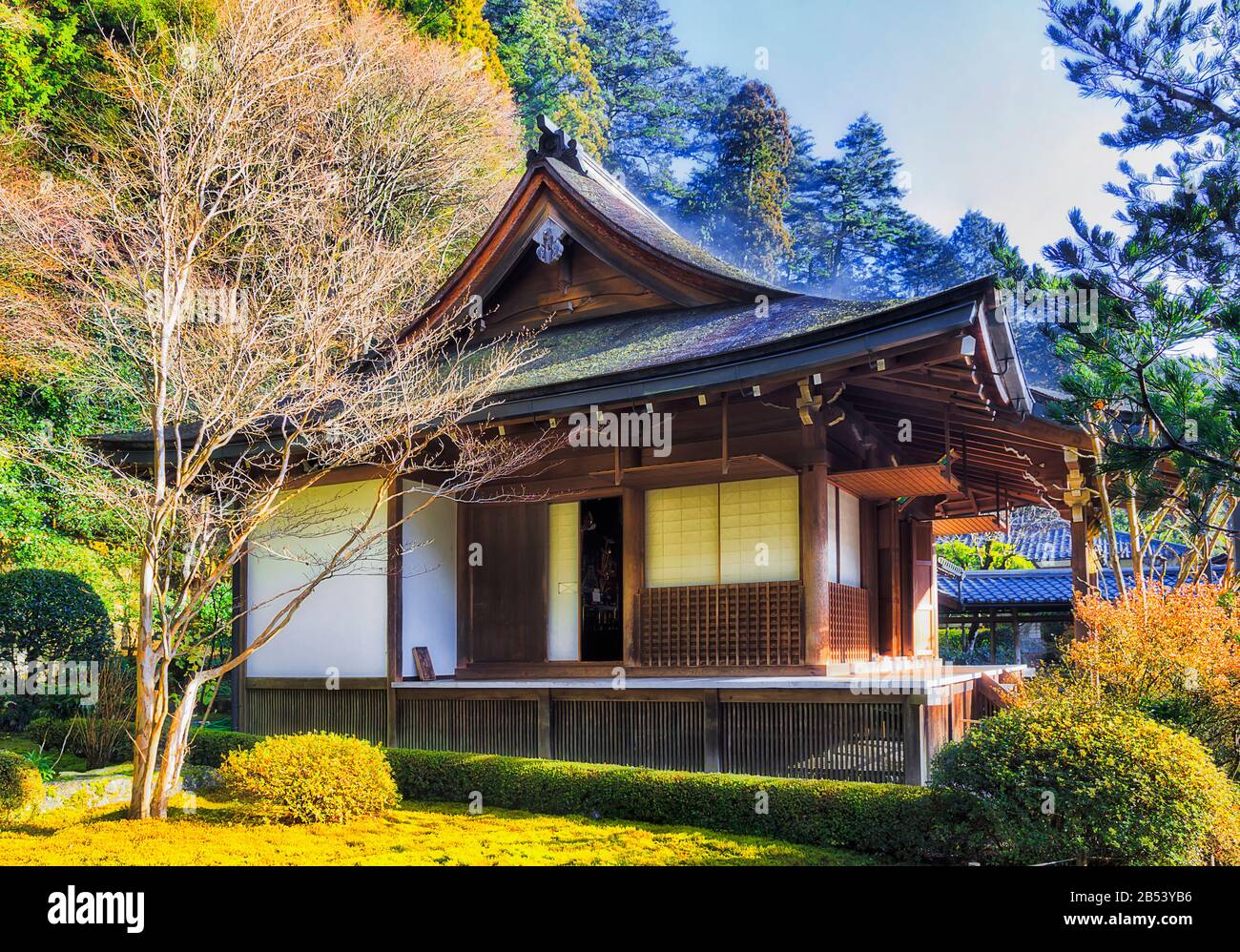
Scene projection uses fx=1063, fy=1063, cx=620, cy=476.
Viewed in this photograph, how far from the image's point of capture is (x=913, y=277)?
43344 millimetres

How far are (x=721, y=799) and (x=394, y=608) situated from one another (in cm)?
483

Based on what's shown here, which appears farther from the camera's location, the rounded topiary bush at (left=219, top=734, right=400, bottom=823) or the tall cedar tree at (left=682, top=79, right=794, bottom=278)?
the tall cedar tree at (left=682, top=79, right=794, bottom=278)

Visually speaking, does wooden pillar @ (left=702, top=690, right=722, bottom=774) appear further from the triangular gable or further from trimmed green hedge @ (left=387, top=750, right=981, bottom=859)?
the triangular gable

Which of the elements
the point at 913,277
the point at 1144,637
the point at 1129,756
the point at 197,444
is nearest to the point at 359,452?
the point at 197,444

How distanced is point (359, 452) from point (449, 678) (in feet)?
12.5

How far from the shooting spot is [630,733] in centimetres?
1070

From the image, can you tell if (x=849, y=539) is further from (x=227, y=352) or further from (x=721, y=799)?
(x=227, y=352)

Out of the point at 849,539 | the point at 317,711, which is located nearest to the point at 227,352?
the point at 317,711

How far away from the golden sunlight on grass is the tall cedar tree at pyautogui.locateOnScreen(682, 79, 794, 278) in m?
34.7

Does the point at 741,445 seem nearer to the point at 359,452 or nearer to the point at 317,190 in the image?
the point at 359,452

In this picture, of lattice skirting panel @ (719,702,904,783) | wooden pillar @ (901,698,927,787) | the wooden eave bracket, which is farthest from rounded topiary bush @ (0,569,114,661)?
wooden pillar @ (901,698,927,787)

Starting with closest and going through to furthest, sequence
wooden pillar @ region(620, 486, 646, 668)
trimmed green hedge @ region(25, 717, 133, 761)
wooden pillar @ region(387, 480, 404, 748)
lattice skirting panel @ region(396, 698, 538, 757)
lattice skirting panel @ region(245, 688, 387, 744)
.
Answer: lattice skirting panel @ region(396, 698, 538, 757) < wooden pillar @ region(620, 486, 646, 668) < trimmed green hedge @ region(25, 717, 133, 761) < wooden pillar @ region(387, 480, 404, 748) < lattice skirting panel @ region(245, 688, 387, 744)

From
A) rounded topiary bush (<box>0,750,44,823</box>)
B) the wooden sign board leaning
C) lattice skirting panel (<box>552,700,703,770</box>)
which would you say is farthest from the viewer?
the wooden sign board leaning

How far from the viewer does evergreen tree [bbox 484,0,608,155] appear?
124 feet
